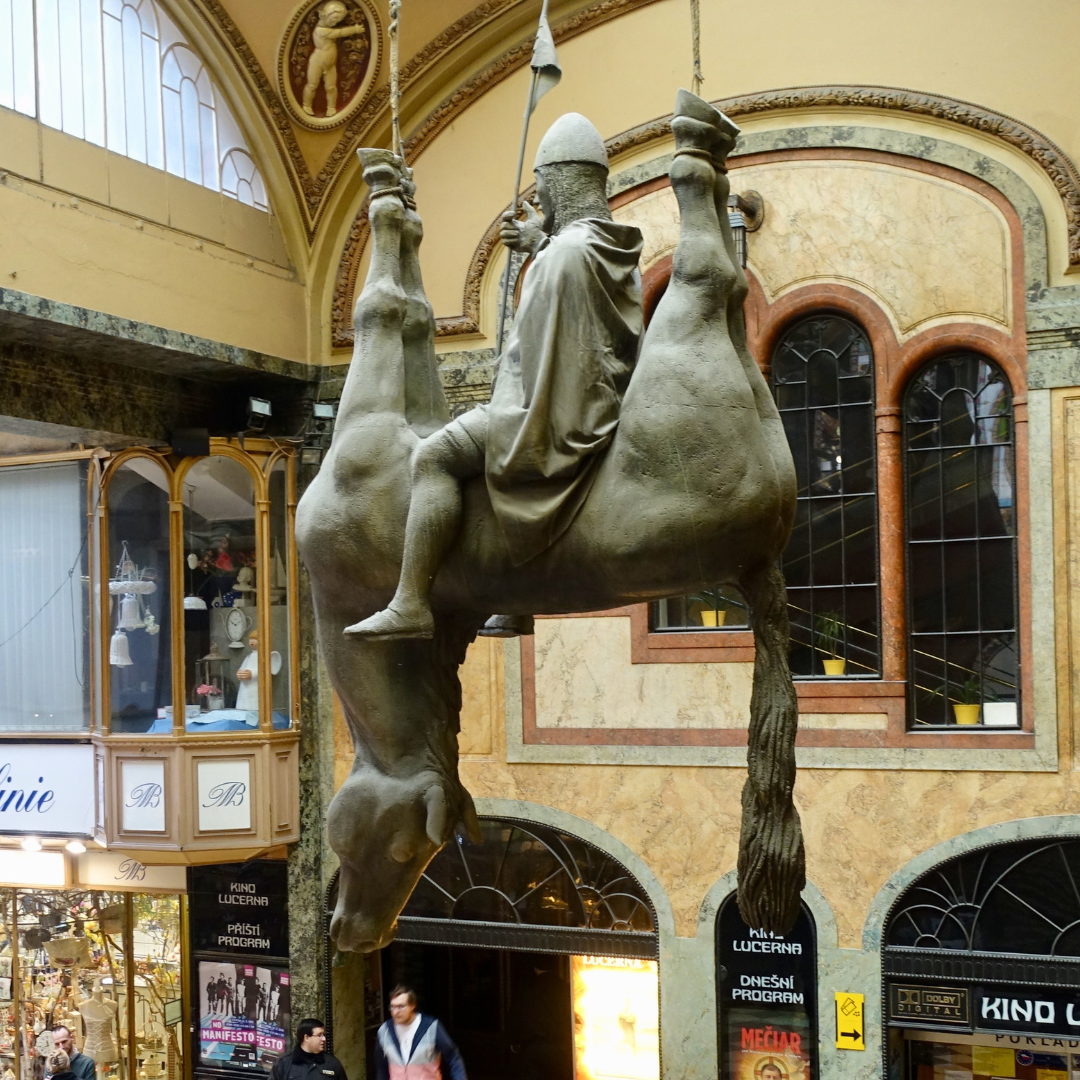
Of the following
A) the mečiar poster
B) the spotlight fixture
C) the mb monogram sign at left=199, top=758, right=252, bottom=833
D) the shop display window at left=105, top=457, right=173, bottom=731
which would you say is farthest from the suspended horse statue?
the shop display window at left=105, top=457, right=173, bottom=731

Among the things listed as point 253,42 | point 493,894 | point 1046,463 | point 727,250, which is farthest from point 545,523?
point 253,42

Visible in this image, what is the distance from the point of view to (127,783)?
10453mm

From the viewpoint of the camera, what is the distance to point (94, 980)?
11.6 metres

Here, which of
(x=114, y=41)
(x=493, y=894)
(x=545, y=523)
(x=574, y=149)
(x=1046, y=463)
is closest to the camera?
(x=545, y=523)

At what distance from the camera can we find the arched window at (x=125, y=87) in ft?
29.3

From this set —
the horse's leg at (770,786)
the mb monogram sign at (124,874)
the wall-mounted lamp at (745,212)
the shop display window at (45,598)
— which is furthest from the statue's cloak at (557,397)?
the mb monogram sign at (124,874)

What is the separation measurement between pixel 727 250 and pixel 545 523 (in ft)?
2.37

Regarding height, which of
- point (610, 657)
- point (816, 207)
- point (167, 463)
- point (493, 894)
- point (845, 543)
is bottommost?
point (493, 894)

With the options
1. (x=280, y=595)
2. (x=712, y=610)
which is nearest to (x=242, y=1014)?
(x=280, y=595)

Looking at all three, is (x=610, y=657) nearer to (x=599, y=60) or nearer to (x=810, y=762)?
→ (x=810, y=762)

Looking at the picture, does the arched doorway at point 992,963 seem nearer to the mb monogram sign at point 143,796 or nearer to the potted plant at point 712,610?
the potted plant at point 712,610

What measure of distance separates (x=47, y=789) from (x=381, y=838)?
7818 millimetres

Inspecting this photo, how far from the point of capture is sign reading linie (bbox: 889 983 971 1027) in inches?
353

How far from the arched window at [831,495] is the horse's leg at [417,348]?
19.5ft
